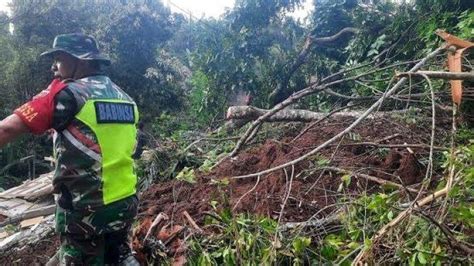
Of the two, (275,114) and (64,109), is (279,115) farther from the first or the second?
(64,109)

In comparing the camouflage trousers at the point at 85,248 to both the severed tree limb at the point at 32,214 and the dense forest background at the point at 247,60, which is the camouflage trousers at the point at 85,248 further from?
the severed tree limb at the point at 32,214

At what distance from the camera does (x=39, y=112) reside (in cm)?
182

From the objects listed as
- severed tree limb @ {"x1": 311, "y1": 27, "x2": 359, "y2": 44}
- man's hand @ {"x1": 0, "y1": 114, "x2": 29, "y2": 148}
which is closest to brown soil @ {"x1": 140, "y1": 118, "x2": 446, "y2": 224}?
man's hand @ {"x1": 0, "y1": 114, "x2": 29, "y2": 148}

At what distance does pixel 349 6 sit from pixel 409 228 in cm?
585

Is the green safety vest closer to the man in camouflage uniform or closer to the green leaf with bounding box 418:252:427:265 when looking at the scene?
the man in camouflage uniform

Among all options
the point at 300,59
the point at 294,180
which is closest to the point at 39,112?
the point at 294,180

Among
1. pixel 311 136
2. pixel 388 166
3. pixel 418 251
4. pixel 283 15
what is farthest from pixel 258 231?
pixel 283 15

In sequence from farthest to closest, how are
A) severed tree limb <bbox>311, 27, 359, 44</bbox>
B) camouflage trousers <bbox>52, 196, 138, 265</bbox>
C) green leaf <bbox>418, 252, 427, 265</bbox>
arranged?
severed tree limb <bbox>311, 27, 359, 44</bbox> → camouflage trousers <bbox>52, 196, 138, 265</bbox> → green leaf <bbox>418, 252, 427, 265</bbox>

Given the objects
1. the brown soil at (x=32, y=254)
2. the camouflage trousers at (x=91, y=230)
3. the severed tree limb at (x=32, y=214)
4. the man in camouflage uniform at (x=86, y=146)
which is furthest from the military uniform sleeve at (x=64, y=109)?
the severed tree limb at (x=32, y=214)

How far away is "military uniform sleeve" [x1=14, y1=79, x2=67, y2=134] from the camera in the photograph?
1805 mm

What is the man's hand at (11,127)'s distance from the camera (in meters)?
1.80

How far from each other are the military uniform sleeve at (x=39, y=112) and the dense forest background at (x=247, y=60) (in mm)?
1140

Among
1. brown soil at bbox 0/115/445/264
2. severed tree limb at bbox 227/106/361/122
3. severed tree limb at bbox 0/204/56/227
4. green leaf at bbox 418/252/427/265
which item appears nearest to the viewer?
green leaf at bbox 418/252/427/265

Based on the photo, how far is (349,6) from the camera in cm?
722
